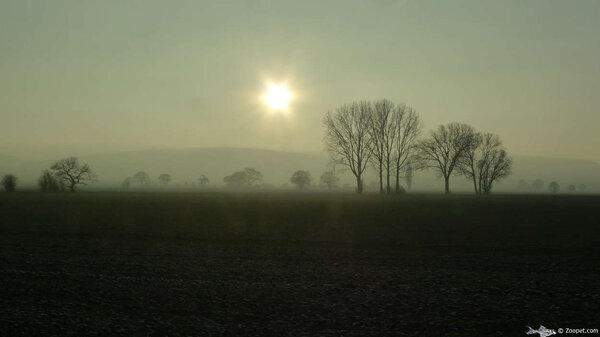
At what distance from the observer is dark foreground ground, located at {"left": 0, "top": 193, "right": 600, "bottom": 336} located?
11.3m

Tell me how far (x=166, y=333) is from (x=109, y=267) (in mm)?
10120

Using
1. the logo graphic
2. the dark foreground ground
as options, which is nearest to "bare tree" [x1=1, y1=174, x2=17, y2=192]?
the dark foreground ground

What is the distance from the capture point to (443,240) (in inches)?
1188

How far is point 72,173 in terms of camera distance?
108 metres

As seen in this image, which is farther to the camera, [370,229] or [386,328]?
[370,229]

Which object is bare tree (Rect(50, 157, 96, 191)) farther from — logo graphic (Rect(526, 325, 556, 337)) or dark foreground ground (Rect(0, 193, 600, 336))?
logo graphic (Rect(526, 325, 556, 337))

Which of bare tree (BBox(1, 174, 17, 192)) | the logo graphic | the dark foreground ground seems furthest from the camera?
bare tree (BBox(1, 174, 17, 192))

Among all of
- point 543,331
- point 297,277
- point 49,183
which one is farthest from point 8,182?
point 543,331

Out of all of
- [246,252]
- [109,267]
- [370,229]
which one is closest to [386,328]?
[109,267]

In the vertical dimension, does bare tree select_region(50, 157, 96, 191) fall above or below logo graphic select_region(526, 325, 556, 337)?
above

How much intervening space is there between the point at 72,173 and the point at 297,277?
105 meters

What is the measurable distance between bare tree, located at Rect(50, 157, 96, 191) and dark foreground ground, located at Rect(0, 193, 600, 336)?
7351 cm

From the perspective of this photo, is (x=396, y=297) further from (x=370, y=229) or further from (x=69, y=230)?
(x=69, y=230)

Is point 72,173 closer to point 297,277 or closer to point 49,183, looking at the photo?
point 49,183
